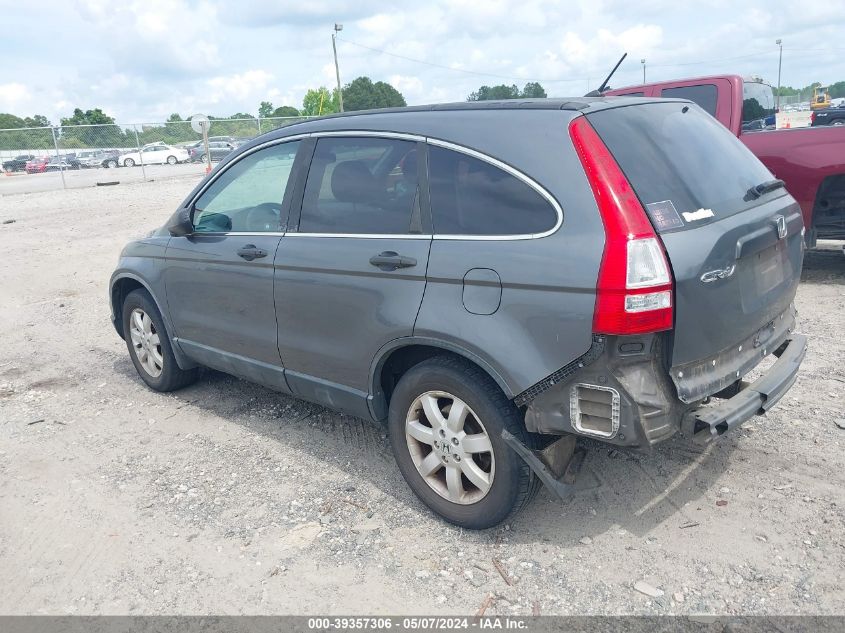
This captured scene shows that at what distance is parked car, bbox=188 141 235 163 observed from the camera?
31953 millimetres

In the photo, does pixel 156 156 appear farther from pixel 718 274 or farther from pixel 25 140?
pixel 718 274

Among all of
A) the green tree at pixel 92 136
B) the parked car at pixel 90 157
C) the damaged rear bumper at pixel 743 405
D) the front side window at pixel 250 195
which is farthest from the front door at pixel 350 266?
the parked car at pixel 90 157

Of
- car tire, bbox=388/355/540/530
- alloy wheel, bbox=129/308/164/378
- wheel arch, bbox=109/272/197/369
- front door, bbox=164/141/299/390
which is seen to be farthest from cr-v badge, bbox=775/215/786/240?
alloy wheel, bbox=129/308/164/378

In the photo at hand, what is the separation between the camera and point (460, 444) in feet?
10.5

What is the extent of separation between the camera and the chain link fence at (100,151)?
26.2 m

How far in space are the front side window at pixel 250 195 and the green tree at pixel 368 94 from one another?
6235 cm

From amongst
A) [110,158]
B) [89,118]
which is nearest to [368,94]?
[89,118]

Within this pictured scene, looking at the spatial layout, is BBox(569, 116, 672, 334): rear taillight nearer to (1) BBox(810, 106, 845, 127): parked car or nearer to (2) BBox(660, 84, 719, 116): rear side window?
(2) BBox(660, 84, 719, 116): rear side window

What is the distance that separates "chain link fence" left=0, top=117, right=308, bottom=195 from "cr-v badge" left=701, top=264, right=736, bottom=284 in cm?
2340

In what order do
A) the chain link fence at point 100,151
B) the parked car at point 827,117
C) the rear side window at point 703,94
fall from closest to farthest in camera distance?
the rear side window at point 703,94 → the parked car at point 827,117 → the chain link fence at point 100,151

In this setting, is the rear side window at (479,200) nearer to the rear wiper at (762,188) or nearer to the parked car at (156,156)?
the rear wiper at (762,188)

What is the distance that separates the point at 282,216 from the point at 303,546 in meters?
1.80

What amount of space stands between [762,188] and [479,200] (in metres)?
1.46

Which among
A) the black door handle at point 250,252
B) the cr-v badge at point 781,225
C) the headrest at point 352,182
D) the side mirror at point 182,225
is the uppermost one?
the headrest at point 352,182
